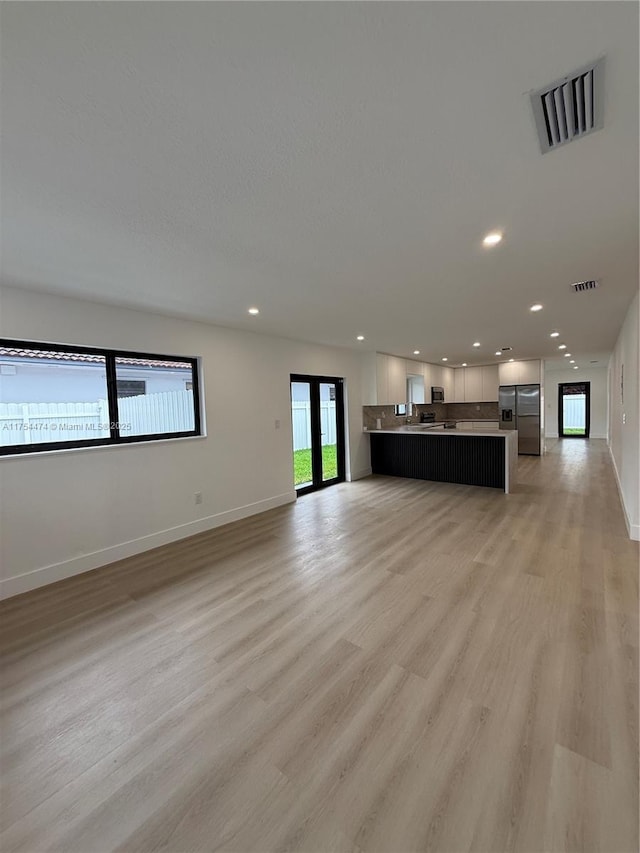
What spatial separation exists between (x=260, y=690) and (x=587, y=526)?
161 inches

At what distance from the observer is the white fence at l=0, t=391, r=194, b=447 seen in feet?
9.75

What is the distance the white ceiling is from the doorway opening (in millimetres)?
10889

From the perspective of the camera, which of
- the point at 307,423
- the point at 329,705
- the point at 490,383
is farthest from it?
the point at 490,383

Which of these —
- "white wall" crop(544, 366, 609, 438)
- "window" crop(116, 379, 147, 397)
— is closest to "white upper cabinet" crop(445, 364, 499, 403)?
"white wall" crop(544, 366, 609, 438)

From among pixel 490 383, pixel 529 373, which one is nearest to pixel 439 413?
pixel 490 383

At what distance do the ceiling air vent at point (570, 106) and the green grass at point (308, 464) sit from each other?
4860 mm

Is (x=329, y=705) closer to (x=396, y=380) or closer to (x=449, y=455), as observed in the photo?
(x=449, y=455)

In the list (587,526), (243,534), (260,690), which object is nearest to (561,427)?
(587,526)

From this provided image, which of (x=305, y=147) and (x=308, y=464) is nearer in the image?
(x=305, y=147)

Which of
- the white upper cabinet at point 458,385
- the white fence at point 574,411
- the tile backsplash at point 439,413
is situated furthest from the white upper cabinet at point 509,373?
the white fence at point 574,411

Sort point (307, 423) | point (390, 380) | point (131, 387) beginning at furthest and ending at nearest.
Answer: point (390, 380), point (307, 423), point (131, 387)

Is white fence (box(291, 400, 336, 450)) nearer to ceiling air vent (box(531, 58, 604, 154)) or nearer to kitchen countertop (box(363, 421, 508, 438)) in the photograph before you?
kitchen countertop (box(363, 421, 508, 438))

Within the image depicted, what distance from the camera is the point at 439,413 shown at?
398 inches

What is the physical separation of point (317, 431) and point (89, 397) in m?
3.64
